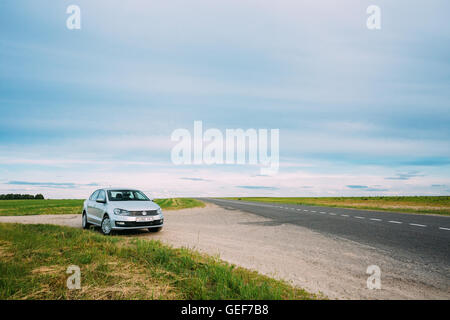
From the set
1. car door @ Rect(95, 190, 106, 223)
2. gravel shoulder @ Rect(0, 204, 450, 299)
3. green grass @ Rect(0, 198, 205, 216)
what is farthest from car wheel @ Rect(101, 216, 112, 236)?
green grass @ Rect(0, 198, 205, 216)

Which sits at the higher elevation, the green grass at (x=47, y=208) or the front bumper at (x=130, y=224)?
the front bumper at (x=130, y=224)

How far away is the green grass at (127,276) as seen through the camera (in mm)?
4309

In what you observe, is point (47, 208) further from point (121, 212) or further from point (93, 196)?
point (121, 212)

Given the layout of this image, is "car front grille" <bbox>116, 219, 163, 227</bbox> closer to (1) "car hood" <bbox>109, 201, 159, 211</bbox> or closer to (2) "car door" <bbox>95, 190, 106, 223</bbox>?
(1) "car hood" <bbox>109, 201, 159, 211</bbox>

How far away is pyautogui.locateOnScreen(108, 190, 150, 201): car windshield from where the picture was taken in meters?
11.4

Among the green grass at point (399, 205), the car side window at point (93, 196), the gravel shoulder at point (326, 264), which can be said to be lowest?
the green grass at point (399, 205)

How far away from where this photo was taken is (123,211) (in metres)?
10.2

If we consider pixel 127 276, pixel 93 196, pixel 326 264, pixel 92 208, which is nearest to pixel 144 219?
pixel 92 208

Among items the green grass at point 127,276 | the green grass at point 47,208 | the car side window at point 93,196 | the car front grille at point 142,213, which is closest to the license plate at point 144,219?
the car front grille at point 142,213

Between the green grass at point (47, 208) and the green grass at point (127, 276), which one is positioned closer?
the green grass at point (127, 276)

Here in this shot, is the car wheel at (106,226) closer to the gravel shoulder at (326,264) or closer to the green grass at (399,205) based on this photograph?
the gravel shoulder at (326,264)

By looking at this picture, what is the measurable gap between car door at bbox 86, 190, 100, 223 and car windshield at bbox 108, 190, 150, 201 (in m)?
0.91
